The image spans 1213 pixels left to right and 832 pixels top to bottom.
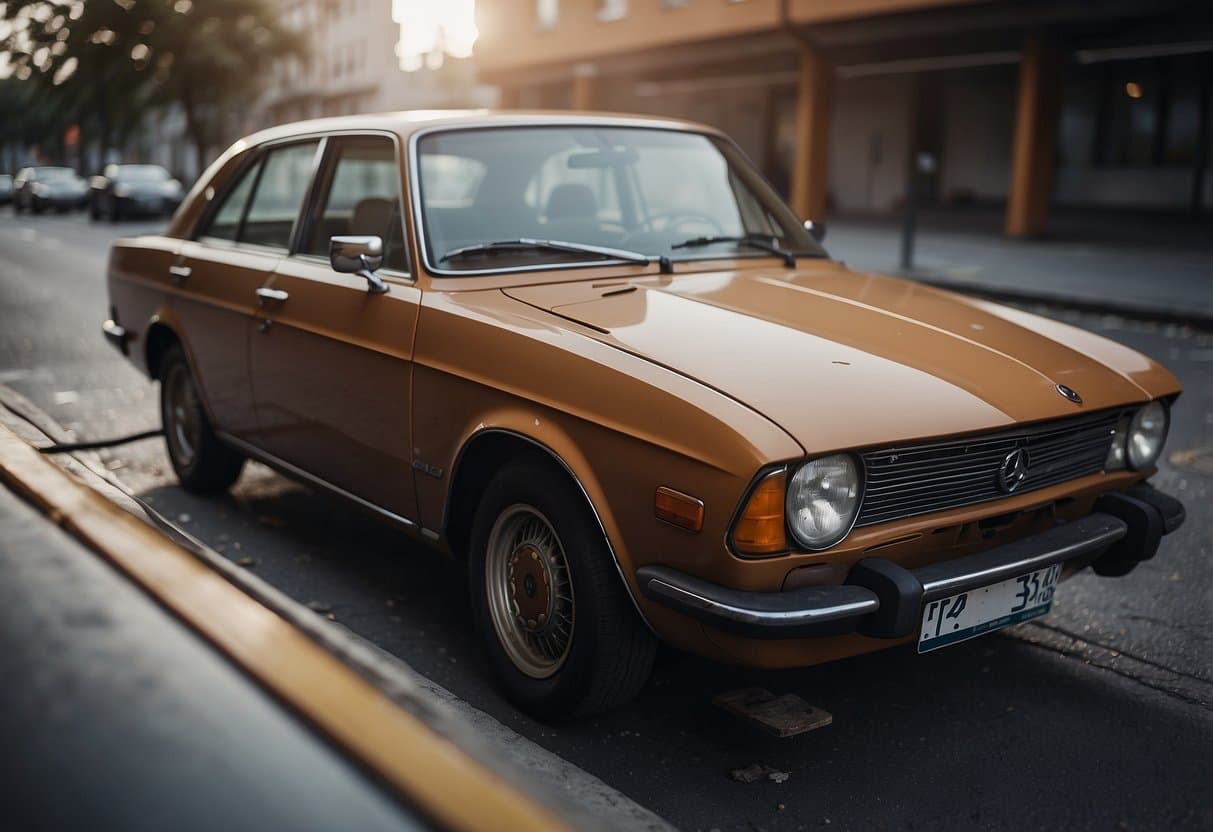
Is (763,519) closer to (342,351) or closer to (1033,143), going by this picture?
(342,351)

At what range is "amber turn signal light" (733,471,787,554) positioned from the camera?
2713 mm

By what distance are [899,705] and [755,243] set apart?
5.85 feet

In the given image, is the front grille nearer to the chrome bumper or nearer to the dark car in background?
the chrome bumper

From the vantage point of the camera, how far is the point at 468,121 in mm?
4199

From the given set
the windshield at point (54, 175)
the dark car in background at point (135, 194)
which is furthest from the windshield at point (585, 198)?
the windshield at point (54, 175)

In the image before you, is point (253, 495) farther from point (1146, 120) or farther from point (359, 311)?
point (1146, 120)

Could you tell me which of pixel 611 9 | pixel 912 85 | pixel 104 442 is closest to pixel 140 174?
pixel 611 9

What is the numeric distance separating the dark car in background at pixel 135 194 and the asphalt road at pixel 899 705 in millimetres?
27074

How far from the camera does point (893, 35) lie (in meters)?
21.8

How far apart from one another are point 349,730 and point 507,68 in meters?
33.0

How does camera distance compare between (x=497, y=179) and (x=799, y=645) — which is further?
(x=497, y=179)

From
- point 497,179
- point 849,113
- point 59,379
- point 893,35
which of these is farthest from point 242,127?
point 497,179

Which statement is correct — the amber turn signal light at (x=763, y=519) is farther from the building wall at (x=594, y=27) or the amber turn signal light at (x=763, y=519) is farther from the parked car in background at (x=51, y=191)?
the parked car in background at (x=51, y=191)

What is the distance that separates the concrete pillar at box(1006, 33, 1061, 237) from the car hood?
56.6ft
